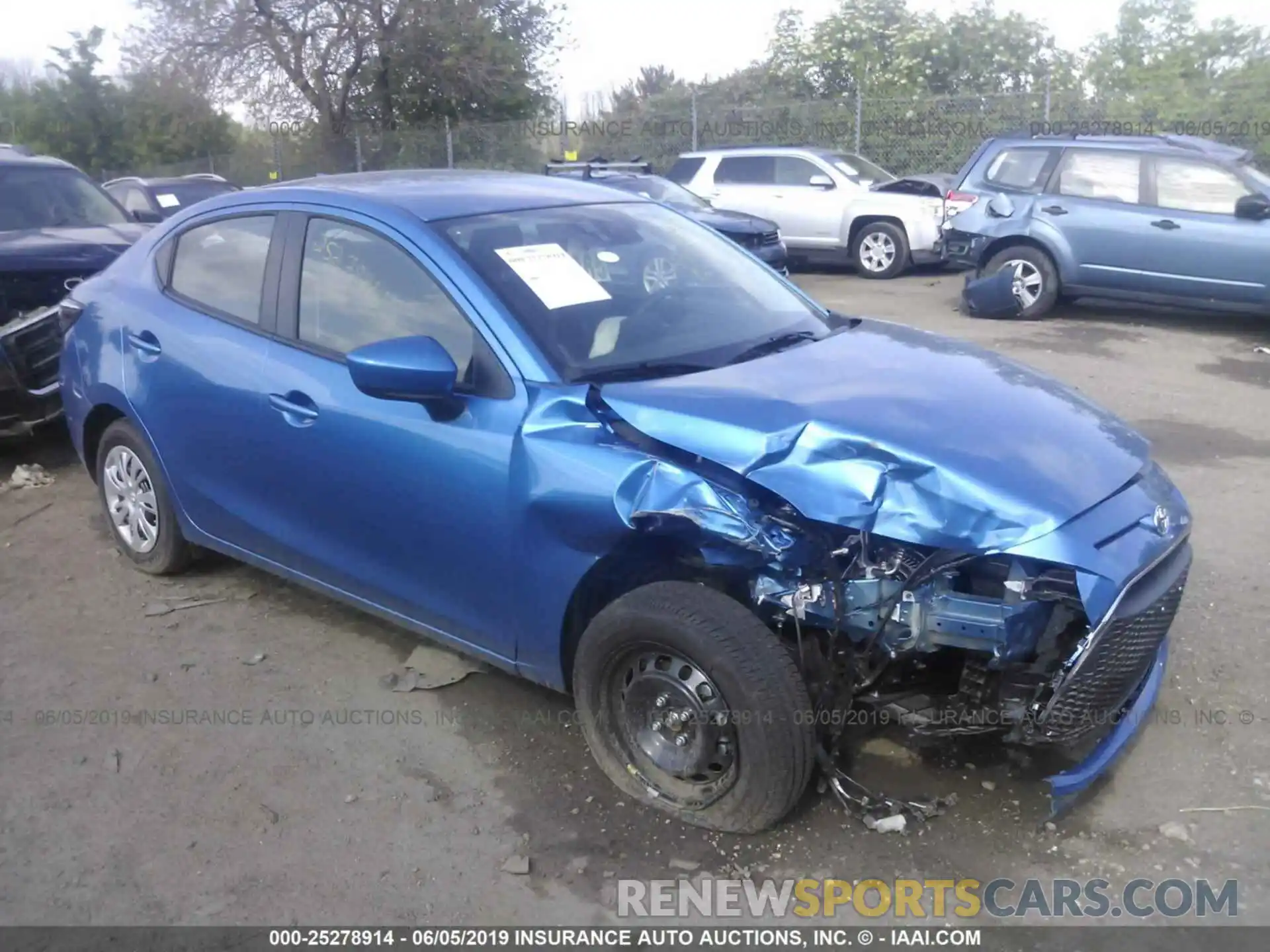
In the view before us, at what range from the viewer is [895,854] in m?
3.12

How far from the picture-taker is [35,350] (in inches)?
253

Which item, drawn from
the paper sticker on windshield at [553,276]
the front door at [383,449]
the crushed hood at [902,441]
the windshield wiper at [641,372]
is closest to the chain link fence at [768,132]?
the front door at [383,449]

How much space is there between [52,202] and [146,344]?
436cm

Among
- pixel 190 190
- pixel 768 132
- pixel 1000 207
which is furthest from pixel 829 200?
pixel 190 190

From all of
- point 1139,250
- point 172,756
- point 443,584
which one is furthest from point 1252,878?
point 1139,250

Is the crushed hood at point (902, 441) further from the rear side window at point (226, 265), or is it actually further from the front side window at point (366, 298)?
the rear side window at point (226, 265)

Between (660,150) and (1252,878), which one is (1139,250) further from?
(660,150)

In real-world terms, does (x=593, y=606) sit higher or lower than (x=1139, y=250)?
lower

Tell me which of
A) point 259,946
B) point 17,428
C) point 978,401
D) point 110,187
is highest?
point 110,187

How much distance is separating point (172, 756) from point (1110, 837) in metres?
2.87

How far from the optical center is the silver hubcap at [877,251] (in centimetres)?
1450

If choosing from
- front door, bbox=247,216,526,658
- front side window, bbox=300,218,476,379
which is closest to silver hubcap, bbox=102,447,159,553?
front door, bbox=247,216,526,658

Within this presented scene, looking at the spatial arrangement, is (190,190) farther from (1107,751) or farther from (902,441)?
(1107,751)

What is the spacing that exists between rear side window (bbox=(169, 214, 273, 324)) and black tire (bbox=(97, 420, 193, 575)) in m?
0.69
